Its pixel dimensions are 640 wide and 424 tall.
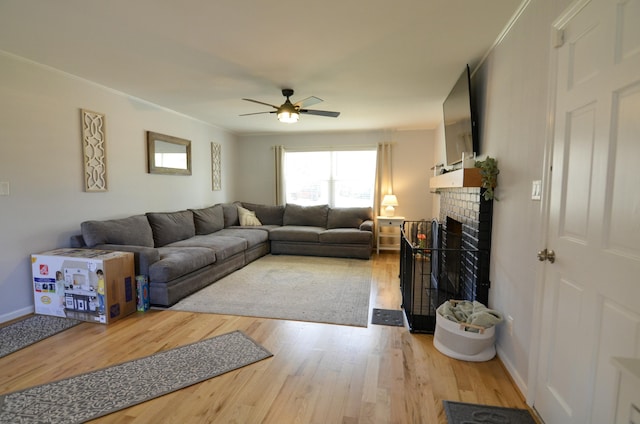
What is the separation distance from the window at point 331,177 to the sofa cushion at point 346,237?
1.18 meters

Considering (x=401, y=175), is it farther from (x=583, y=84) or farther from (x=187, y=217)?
(x=583, y=84)

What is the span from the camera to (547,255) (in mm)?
1598

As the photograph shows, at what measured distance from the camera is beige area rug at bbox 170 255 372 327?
3012 mm

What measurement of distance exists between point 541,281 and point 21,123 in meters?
4.19

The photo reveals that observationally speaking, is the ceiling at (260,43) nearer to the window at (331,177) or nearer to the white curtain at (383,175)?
the white curtain at (383,175)

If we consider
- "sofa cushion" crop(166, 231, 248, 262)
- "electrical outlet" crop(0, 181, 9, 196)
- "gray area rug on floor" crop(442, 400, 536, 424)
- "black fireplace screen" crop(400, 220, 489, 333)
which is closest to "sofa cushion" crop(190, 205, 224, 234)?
"sofa cushion" crop(166, 231, 248, 262)

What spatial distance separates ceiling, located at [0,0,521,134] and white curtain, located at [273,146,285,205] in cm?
255

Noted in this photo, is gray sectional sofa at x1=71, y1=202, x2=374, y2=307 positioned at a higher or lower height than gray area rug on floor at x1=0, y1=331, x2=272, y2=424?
higher

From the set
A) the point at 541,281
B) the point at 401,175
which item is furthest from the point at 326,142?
the point at 541,281

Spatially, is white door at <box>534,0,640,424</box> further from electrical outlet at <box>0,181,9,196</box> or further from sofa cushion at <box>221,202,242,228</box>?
sofa cushion at <box>221,202,242,228</box>

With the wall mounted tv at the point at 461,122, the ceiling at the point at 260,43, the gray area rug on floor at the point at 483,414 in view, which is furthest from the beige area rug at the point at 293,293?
the ceiling at the point at 260,43

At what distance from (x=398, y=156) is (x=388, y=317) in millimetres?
3818

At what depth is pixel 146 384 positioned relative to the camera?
1.93 metres

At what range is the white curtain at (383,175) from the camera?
6.02 m
